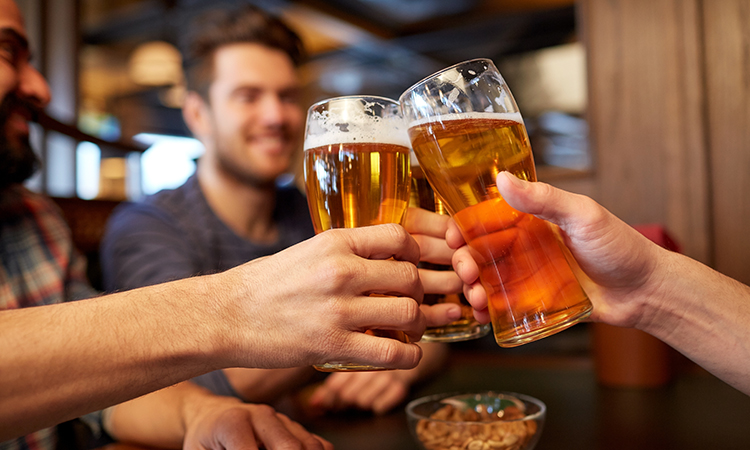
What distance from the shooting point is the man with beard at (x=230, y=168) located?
64.8 inches

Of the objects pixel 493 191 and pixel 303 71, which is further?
pixel 303 71

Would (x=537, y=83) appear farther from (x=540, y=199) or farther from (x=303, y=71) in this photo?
(x=540, y=199)

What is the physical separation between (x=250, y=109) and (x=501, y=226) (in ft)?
4.45

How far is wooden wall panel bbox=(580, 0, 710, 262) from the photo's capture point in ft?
5.16

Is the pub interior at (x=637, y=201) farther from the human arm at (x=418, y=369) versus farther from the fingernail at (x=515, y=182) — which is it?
the fingernail at (x=515, y=182)

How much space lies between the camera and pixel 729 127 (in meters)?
1.54

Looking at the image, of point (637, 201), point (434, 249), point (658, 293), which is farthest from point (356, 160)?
point (637, 201)

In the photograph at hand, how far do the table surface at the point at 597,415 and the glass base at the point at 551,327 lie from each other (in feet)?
0.87

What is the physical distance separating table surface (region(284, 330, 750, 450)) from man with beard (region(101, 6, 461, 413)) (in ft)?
0.83

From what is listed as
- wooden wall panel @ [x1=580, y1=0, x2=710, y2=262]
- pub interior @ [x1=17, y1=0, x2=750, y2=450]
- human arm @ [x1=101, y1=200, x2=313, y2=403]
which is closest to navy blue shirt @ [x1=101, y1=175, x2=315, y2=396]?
human arm @ [x1=101, y1=200, x2=313, y2=403]

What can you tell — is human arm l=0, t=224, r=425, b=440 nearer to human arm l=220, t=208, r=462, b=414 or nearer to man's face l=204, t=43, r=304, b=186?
human arm l=220, t=208, r=462, b=414

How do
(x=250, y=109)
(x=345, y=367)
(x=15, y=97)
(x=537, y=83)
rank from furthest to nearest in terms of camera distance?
1. (x=537, y=83)
2. (x=250, y=109)
3. (x=15, y=97)
4. (x=345, y=367)

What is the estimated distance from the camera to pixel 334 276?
23.1 inches

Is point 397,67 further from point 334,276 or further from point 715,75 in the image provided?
point 334,276
